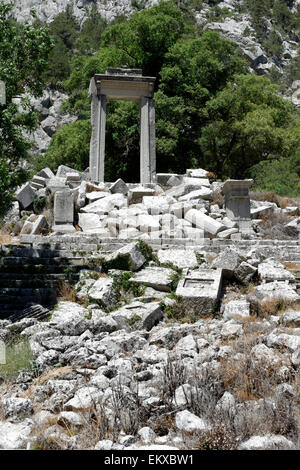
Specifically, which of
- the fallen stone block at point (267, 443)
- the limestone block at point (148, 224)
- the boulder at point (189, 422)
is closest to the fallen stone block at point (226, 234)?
the limestone block at point (148, 224)

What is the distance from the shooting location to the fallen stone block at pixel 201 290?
7.16 metres

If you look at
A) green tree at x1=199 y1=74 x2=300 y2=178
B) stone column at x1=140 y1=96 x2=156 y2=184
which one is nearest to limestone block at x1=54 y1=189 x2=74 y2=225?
stone column at x1=140 y1=96 x2=156 y2=184

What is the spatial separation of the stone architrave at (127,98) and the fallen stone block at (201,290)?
9375 millimetres

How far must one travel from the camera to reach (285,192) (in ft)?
61.9

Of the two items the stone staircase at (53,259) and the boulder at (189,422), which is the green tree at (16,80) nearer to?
the stone staircase at (53,259)

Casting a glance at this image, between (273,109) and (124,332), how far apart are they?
19150 mm

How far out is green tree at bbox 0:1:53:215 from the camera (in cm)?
853

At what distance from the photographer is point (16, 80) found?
891 cm

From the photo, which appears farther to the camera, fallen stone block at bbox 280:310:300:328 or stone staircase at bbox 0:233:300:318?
stone staircase at bbox 0:233:300:318

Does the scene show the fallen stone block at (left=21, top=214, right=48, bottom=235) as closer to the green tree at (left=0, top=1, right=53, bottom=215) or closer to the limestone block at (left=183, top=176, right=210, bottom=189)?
the green tree at (left=0, top=1, right=53, bottom=215)

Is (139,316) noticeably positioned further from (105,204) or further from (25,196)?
(25,196)

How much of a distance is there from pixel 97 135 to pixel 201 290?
37.2ft

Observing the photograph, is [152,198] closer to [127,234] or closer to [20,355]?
[127,234]

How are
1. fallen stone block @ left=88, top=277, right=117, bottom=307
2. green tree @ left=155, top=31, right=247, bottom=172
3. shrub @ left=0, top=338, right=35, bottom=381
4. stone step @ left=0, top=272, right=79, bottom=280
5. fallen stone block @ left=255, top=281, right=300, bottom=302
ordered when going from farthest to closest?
1. green tree @ left=155, top=31, right=247, bottom=172
2. stone step @ left=0, top=272, right=79, bottom=280
3. fallen stone block @ left=88, top=277, right=117, bottom=307
4. fallen stone block @ left=255, top=281, right=300, bottom=302
5. shrub @ left=0, top=338, right=35, bottom=381
